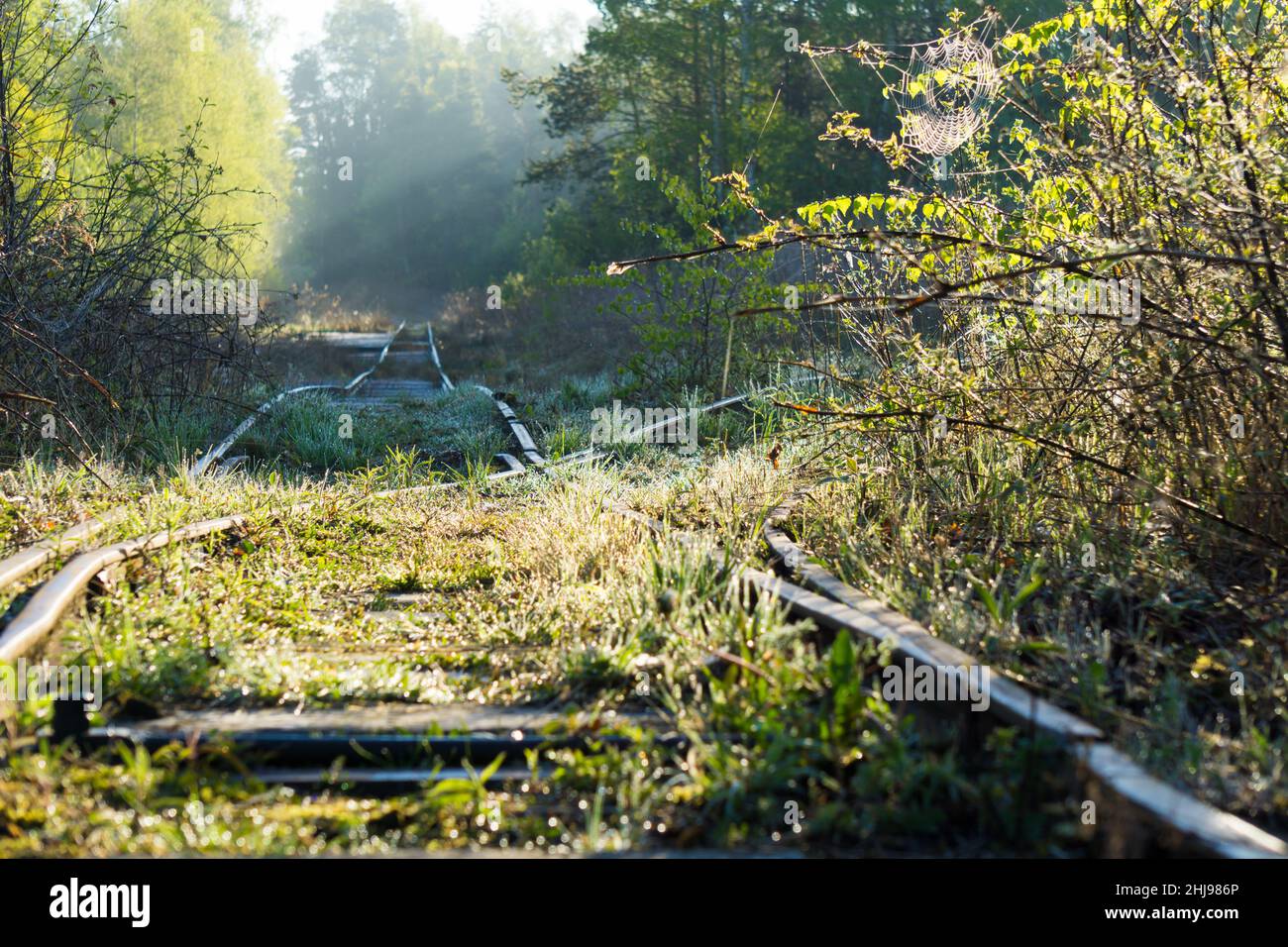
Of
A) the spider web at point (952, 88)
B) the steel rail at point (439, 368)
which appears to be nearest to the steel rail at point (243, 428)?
the steel rail at point (439, 368)

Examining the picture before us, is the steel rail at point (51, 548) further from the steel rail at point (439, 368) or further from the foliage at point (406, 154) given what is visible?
the foliage at point (406, 154)

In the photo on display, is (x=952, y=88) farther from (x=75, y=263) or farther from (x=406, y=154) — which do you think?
(x=406, y=154)

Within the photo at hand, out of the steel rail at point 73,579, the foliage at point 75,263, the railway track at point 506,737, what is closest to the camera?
the railway track at point 506,737

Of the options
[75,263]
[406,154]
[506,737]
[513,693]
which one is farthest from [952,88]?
[406,154]

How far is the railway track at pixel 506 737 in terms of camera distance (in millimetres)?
2449

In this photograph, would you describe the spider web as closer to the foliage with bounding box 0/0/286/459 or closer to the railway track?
the railway track

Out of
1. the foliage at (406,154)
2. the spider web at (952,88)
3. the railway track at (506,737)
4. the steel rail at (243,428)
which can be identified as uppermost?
the foliage at (406,154)

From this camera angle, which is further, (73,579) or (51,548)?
(51,548)

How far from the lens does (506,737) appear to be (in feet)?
11.0

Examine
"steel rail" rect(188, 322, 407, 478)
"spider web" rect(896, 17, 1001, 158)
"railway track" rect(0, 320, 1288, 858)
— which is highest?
"spider web" rect(896, 17, 1001, 158)

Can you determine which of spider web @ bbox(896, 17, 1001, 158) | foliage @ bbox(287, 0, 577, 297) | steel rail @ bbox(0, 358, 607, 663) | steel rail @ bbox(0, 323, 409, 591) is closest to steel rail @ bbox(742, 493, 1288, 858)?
spider web @ bbox(896, 17, 1001, 158)

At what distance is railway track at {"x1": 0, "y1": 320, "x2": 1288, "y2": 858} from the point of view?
8.04 ft

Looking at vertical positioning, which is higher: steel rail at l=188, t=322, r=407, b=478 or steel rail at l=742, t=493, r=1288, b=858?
steel rail at l=188, t=322, r=407, b=478
